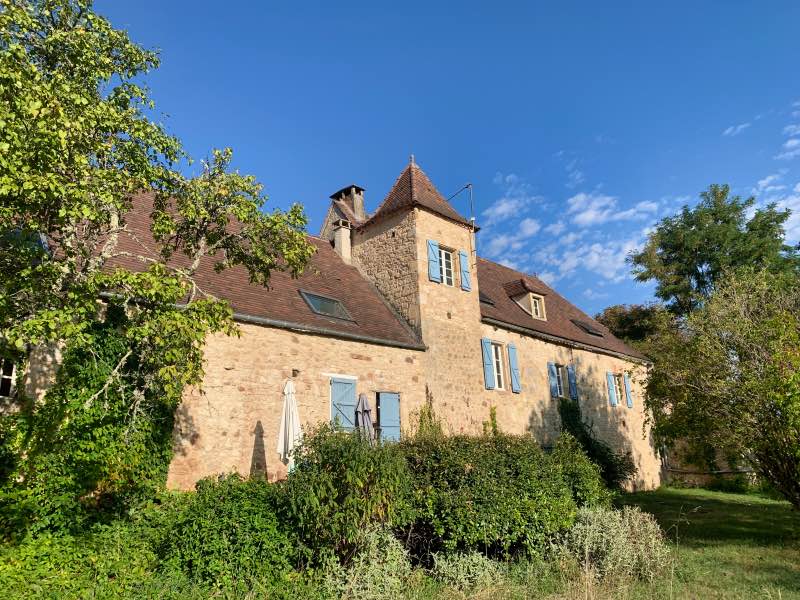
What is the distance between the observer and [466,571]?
24.0 feet

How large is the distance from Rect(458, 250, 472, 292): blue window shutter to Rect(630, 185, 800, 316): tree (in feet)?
45.1

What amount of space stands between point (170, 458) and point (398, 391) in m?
5.39

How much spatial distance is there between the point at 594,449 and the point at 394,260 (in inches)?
358

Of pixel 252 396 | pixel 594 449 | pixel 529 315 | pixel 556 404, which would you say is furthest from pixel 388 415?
pixel 594 449

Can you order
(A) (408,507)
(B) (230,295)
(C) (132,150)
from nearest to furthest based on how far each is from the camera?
(C) (132,150), (A) (408,507), (B) (230,295)

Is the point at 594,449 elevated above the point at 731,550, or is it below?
above

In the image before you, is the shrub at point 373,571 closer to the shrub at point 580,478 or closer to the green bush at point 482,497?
the green bush at point 482,497

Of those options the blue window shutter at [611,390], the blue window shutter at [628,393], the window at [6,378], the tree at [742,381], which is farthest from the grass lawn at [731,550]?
the window at [6,378]

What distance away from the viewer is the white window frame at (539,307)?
61.0ft

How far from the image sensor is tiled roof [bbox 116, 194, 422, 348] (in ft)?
34.9

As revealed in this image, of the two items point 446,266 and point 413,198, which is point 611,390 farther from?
point 413,198

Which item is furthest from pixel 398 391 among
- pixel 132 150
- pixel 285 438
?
pixel 132 150

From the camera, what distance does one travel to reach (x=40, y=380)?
7.81m

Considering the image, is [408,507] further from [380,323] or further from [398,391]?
[380,323]
